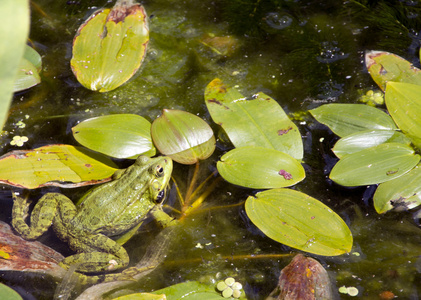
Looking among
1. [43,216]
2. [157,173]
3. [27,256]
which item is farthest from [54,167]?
[157,173]

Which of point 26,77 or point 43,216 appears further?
point 26,77

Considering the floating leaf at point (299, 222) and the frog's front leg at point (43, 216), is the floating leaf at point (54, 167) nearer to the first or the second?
the frog's front leg at point (43, 216)

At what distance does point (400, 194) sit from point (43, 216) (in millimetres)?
2081

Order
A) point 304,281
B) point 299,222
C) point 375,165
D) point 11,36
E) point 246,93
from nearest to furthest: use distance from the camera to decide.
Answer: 1. point 11,36
2. point 304,281
3. point 299,222
4. point 375,165
5. point 246,93

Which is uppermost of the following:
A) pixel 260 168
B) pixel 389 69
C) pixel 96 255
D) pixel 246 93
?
pixel 389 69

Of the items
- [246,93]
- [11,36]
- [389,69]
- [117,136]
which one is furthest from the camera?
[246,93]

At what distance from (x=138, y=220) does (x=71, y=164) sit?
0.56 m

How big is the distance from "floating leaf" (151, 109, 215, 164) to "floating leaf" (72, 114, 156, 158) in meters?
0.09

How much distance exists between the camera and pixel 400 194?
1840mm

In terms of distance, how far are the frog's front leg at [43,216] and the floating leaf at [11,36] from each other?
156cm

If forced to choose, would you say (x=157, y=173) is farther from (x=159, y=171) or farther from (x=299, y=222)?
(x=299, y=222)

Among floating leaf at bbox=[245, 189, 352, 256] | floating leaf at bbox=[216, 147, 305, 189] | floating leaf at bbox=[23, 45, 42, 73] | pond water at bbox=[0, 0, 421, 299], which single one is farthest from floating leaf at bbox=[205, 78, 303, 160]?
floating leaf at bbox=[23, 45, 42, 73]

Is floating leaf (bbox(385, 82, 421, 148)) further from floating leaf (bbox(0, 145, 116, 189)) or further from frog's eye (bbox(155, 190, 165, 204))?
floating leaf (bbox(0, 145, 116, 189))

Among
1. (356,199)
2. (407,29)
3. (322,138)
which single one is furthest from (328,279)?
(407,29)
